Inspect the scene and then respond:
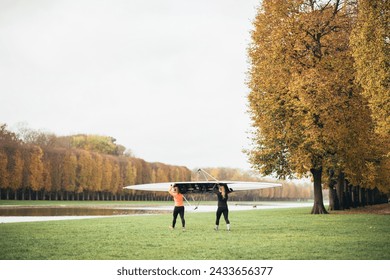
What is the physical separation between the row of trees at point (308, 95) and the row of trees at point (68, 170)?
3299cm

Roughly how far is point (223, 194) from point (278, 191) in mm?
140022

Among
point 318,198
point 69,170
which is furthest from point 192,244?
point 69,170

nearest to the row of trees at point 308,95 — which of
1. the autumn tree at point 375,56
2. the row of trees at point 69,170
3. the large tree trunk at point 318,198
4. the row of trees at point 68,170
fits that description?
the large tree trunk at point 318,198

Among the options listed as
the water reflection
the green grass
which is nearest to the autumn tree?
the green grass

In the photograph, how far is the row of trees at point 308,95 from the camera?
31516 mm

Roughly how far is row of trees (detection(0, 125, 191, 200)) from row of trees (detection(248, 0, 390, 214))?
33.0 m

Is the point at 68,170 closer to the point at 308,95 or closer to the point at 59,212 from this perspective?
the point at 59,212

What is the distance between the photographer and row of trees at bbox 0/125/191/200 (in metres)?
65.5
